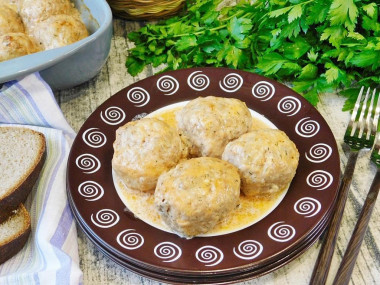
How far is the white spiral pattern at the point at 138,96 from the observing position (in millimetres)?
2154

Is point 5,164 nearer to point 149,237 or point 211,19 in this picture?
point 149,237

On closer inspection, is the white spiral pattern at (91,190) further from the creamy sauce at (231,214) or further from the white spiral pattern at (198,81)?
the white spiral pattern at (198,81)

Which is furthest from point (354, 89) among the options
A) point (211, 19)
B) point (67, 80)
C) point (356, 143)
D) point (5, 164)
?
point (5, 164)

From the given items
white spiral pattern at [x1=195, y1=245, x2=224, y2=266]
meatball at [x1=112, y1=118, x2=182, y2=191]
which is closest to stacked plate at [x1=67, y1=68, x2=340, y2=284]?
white spiral pattern at [x1=195, y1=245, x2=224, y2=266]

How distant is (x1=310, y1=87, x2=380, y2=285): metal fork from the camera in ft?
5.52

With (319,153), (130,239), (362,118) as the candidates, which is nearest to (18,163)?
(130,239)

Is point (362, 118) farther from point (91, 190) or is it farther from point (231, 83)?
point (91, 190)

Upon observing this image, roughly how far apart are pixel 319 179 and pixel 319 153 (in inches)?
5.0

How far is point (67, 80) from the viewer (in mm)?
2309

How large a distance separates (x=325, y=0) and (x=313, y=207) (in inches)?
→ 38.9

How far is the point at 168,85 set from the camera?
2.21 m

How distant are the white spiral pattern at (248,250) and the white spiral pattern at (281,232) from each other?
0.06 meters

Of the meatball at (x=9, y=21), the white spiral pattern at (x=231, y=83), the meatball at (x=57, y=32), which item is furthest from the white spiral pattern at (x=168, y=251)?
the meatball at (x=9, y=21)

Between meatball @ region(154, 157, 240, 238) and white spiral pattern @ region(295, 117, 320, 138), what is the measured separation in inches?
17.3
